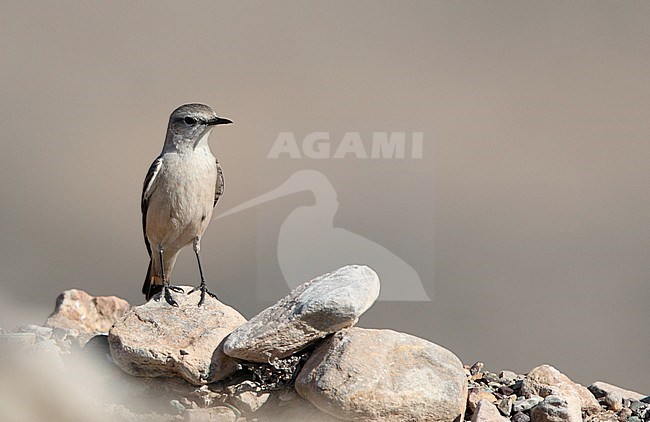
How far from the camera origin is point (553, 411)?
8.47 m

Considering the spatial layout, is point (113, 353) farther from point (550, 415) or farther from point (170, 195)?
point (550, 415)

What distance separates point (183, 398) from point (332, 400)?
1.82 metres

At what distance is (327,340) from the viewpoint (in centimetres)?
902

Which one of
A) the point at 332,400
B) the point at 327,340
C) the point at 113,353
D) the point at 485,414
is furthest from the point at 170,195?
the point at 485,414

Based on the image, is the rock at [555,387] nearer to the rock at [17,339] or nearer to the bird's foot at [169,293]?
the bird's foot at [169,293]

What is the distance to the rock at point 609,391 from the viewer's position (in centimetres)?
966

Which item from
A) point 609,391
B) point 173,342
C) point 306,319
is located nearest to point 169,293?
point 173,342

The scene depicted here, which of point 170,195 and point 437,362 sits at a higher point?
point 170,195

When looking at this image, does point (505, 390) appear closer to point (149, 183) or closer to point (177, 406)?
point (177, 406)

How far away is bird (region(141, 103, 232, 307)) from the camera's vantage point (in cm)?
1054

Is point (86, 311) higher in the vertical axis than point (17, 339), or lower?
lower

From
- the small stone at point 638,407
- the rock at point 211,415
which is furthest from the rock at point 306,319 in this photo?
the small stone at point 638,407

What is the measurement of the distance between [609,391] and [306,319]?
353 cm

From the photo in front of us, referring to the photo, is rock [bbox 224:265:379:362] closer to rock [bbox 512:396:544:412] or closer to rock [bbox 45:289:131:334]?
rock [bbox 512:396:544:412]
